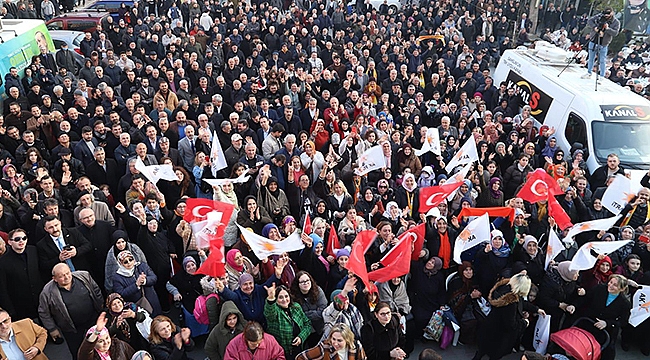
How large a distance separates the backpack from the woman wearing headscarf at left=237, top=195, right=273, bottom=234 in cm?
129

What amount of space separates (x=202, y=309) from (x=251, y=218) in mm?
1517

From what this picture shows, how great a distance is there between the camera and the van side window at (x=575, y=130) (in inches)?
363

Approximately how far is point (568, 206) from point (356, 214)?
10.1 ft

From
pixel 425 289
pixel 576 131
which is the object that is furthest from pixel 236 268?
pixel 576 131

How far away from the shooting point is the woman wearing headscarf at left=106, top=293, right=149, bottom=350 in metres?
4.79

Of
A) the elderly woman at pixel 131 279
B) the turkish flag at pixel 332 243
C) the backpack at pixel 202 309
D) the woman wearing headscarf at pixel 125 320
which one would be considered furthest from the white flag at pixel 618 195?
the woman wearing headscarf at pixel 125 320

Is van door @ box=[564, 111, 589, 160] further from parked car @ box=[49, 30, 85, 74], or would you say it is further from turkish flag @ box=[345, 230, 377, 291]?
parked car @ box=[49, 30, 85, 74]

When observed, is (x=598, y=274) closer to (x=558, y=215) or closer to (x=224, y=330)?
(x=558, y=215)

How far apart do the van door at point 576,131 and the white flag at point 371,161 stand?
3831 millimetres

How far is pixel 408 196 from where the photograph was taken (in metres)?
7.61

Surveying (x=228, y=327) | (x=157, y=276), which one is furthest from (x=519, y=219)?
(x=157, y=276)

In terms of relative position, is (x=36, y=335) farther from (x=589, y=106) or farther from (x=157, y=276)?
(x=589, y=106)

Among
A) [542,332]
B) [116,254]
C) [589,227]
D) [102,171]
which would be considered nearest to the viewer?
[116,254]

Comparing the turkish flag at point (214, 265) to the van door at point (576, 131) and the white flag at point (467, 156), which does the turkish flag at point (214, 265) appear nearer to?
the white flag at point (467, 156)
